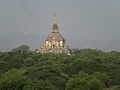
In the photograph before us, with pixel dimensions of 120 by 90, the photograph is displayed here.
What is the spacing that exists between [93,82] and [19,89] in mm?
8916

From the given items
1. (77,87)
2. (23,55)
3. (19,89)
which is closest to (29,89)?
(19,89)

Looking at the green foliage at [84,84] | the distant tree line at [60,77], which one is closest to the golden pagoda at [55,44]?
the distant tree line at [60,77]

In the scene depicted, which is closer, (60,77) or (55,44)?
(60,77)

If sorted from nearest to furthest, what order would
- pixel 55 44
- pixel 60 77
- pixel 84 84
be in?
1. pixel 84 84
2. pixel 60 77
3. pixel 55 44

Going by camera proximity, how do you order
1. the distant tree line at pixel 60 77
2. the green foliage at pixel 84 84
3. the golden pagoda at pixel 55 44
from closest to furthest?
1. the distant tree line at pixel 60 77
2. the green foliage at pixel 84 84
3. the golden pagoda at pixel 55 44

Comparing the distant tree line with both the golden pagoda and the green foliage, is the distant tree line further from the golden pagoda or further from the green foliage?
the golden pagoda

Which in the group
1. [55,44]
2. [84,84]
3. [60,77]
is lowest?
[84,84]

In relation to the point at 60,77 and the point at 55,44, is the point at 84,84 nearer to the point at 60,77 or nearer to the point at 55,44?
the point at 60,77

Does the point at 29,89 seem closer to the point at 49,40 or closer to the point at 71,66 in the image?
the point at 71,66

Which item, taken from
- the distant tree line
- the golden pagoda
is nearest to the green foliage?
the distant tree line

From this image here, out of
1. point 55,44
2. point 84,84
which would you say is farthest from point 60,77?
point 55,44

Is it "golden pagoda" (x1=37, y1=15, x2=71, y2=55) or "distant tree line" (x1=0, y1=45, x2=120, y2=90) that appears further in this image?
"golden pagoda" (x1=37, y1=15, x2=71, y2=55)

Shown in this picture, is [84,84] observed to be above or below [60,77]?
below

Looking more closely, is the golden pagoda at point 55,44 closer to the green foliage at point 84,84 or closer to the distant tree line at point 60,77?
the distant tree line at point 60,77
